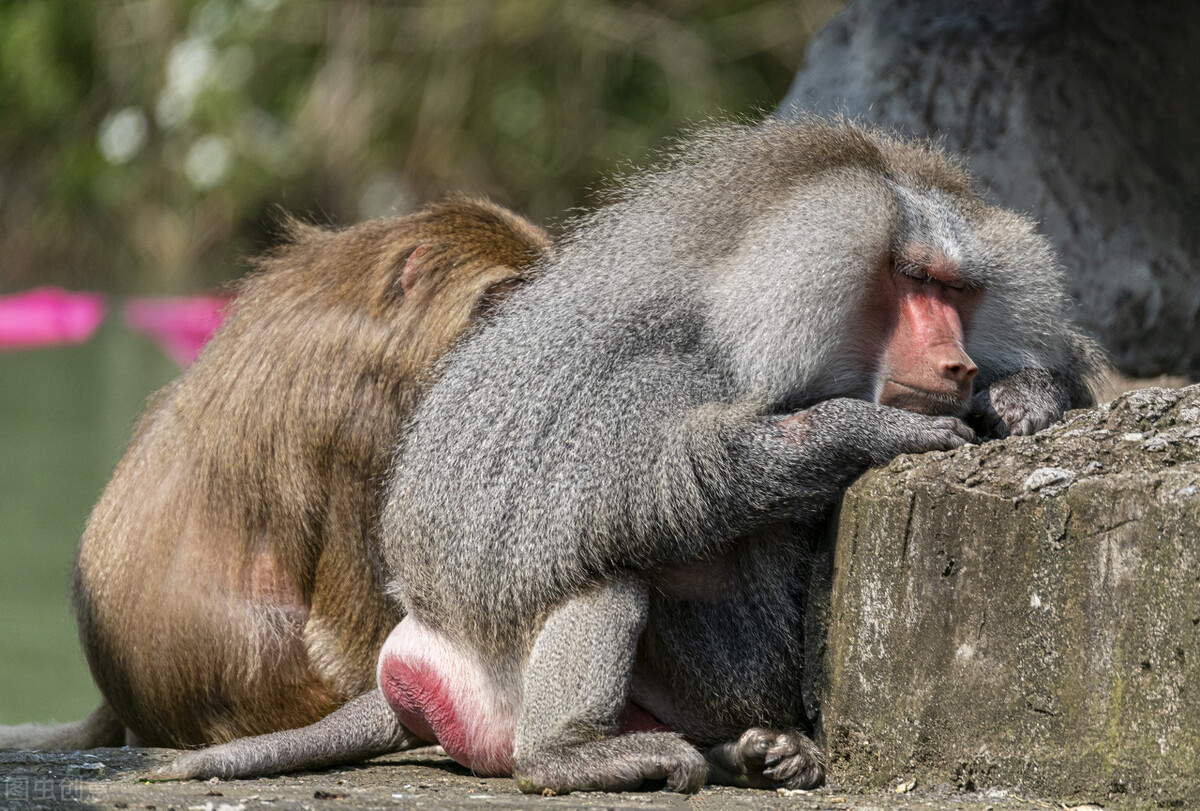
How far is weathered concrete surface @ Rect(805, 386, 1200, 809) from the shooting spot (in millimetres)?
2434

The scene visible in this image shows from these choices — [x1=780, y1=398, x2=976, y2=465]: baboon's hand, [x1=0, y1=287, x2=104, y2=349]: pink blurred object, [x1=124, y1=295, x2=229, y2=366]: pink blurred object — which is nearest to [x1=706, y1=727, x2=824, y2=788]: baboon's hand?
[x1=780, y1=398, x2=976, y2=465]: baboon's hand

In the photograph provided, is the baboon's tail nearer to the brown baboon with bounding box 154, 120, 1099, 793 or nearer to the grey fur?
the brown baboon with bounding box 154, 120, 1099, 793

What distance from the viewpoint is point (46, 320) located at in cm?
1254

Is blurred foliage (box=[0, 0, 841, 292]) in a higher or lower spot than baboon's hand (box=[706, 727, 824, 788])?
higher

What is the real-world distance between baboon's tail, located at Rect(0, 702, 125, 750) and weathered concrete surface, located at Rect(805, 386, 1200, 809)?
2.29 m

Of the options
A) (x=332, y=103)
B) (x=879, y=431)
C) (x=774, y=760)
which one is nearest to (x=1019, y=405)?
(x=879, y=431)

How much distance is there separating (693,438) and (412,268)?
48.0 inches

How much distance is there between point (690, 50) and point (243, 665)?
1353 centimetres

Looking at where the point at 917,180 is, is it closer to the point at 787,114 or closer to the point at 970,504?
the point at 970,504

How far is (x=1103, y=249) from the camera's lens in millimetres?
5590

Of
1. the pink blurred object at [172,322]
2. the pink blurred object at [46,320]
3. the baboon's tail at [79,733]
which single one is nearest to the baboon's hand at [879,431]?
the baboon's tail at [79,733]

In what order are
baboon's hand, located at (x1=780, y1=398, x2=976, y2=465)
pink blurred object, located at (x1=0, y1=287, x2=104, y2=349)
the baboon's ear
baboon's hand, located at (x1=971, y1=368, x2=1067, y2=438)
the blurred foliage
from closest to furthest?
baboon's hand, located at (x1=780, y1=398, x2=976, y2=465), baboon's hand, located at (x1=971, y1=368, x2=1067, y2=438), the baboon's ear, pink blurred object, located at (x1=0, y1=287, x2=104, y2=349), the blurred foliage

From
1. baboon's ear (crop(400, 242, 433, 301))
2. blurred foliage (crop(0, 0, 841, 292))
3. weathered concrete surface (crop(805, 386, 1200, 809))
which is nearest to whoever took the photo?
weathered concrete surface (crop(805, 386, 1200, 809))

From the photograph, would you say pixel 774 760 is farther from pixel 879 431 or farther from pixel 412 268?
pixel 412 268
